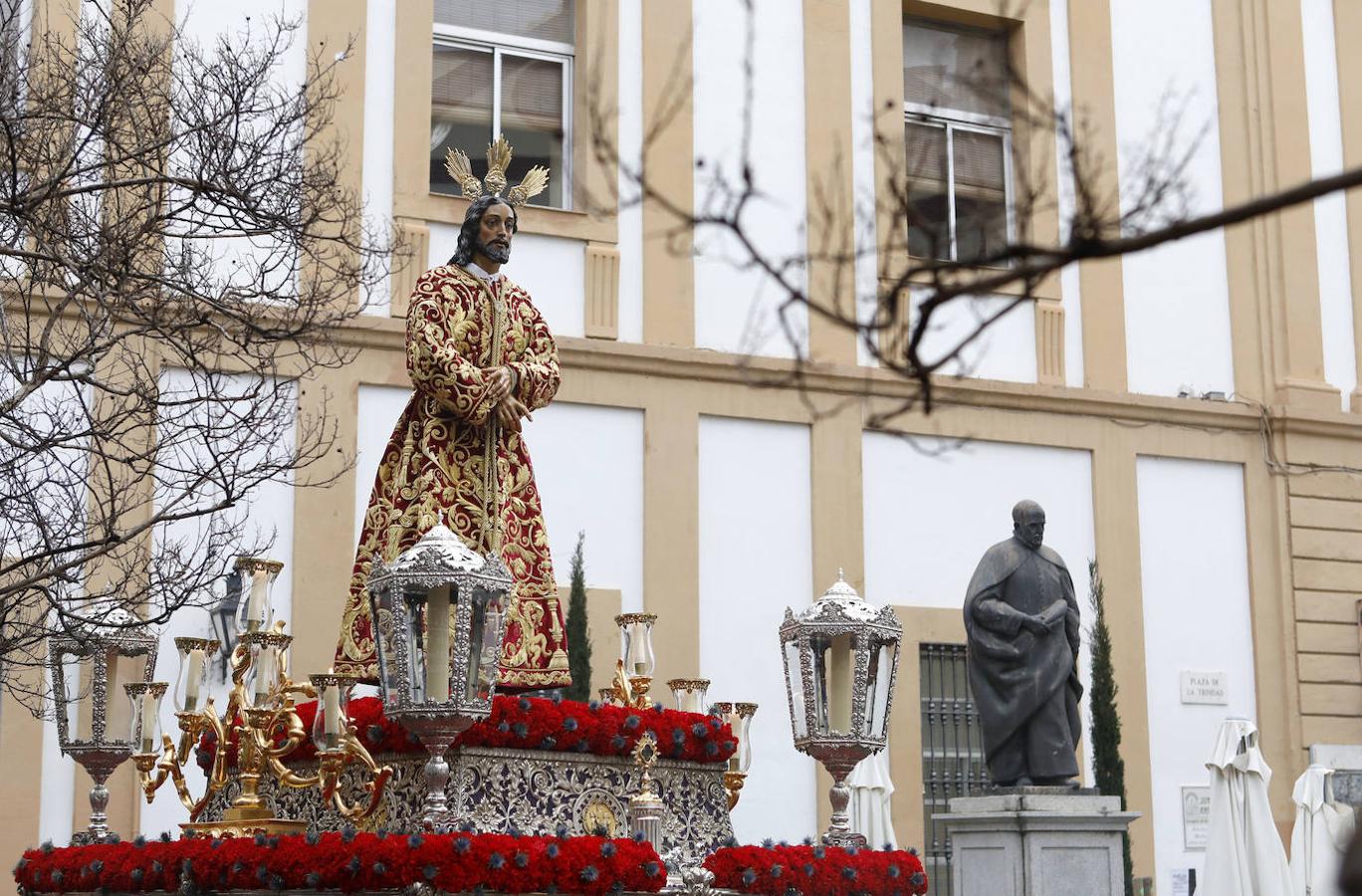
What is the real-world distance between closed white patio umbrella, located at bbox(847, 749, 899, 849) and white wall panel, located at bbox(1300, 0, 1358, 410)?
6693mm

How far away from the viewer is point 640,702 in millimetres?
8664

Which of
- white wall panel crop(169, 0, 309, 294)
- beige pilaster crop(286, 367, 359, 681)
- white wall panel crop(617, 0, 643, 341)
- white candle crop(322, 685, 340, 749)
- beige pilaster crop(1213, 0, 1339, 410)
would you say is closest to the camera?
white candle crop(322, 685, 340, 749)

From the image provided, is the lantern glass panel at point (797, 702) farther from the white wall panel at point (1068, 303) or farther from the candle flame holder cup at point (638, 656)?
the white wall panel at point (1068, 303)

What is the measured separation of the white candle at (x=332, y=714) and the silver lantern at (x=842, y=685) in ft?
6.58

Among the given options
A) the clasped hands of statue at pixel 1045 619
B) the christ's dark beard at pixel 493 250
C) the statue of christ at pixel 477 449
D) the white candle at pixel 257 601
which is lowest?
the white candle at pixel 257 601

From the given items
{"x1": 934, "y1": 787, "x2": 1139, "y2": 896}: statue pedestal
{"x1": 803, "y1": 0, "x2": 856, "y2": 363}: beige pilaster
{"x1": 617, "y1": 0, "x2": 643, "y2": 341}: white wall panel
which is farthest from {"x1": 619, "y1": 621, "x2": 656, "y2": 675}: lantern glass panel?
{"x1": 803, "y1": 0, "x2": 856, "y2": 363}: beige pilaster

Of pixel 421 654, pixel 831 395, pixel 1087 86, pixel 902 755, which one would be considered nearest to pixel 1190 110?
pixel 1087 86

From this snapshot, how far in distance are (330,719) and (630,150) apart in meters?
Answer: 9.50

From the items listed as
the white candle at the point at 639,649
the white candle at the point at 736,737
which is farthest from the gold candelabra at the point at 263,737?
the white candle at the point at 736,737

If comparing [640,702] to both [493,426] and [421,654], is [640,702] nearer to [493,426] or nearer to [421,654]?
[493,426]

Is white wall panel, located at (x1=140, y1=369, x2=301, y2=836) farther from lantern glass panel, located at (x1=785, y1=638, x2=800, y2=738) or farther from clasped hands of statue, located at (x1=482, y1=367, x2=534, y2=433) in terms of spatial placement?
lantern glass panel, located at (x1=785, y1=638, x2=800, y2=738)

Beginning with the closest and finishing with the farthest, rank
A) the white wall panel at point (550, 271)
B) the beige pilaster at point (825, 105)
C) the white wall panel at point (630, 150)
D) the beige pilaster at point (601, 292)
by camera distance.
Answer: the white wall panel at point (550, 271), the beige pilaster at point (601, 292), the white wall panel at point (630, 150), the beige pilaster at point (825, 105)

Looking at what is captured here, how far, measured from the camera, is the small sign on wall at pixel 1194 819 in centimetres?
1702

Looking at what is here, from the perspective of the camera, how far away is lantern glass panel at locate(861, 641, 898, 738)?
27.4 feet
